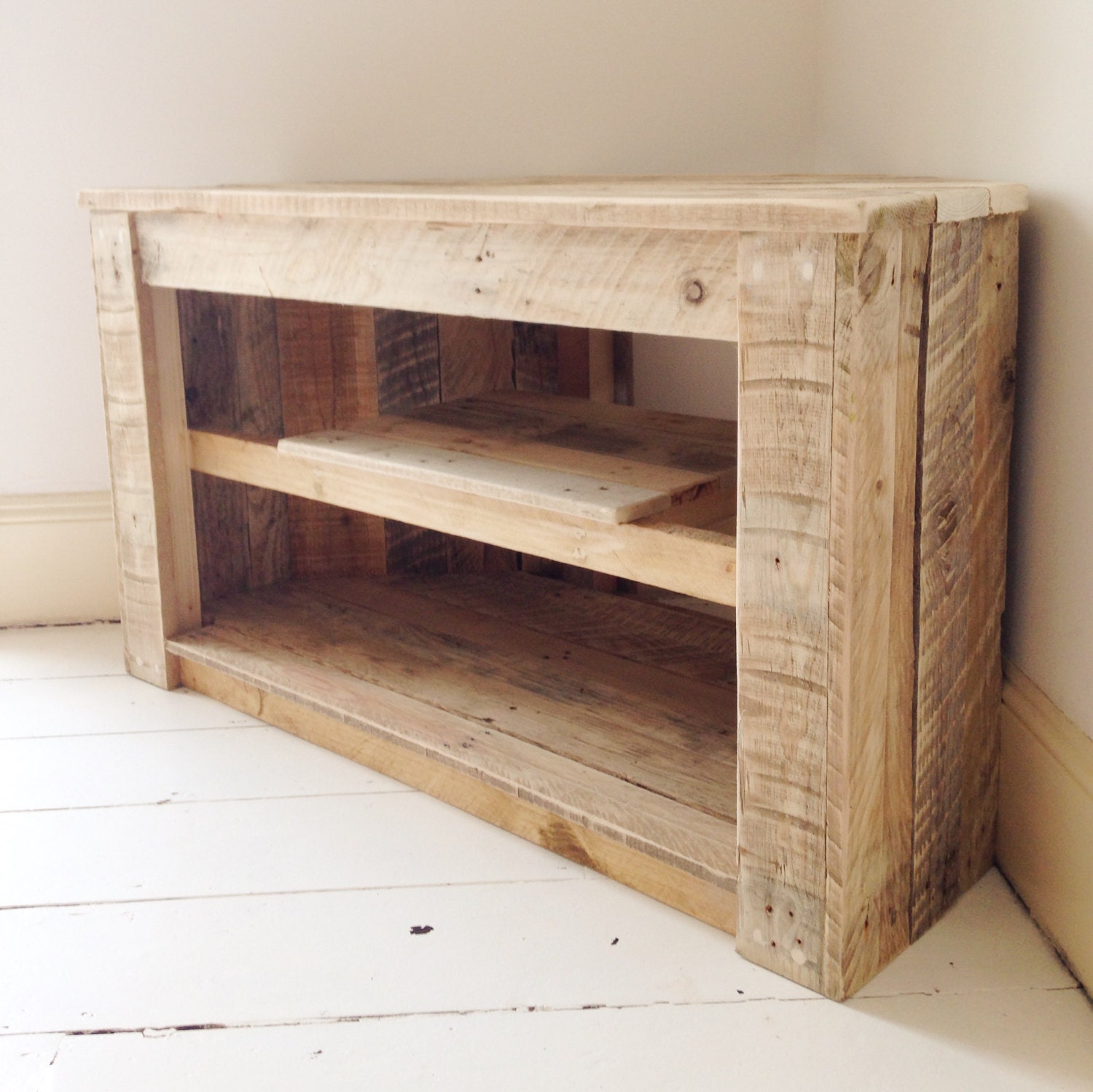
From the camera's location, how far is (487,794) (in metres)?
1.23

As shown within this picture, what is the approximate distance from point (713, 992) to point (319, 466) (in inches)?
27.5

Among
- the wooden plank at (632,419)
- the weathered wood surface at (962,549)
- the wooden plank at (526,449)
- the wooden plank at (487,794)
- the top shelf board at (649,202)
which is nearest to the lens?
the top shelf board at (649,202)

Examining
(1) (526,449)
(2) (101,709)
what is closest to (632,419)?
(1) (526,449)

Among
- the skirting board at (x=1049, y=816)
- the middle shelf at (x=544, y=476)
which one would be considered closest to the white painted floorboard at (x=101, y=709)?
the middle shelf at (x=544, y=476)

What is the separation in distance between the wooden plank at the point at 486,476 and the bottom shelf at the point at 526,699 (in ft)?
0.83

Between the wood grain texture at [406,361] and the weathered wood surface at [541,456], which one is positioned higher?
the wood grain texture at [406,361]

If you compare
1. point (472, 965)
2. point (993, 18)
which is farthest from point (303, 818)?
point (993, 18)

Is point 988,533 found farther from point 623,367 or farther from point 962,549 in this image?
point 623,367

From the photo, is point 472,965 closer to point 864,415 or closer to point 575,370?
point 864,415

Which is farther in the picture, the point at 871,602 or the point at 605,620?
the point at 605,620

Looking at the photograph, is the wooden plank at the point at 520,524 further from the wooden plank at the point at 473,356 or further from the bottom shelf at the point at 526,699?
the wooden plank at the point at 473,356

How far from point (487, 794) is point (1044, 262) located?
70 centimetres

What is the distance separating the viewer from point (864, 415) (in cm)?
87

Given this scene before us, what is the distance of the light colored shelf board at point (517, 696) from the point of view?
1.12 meters
